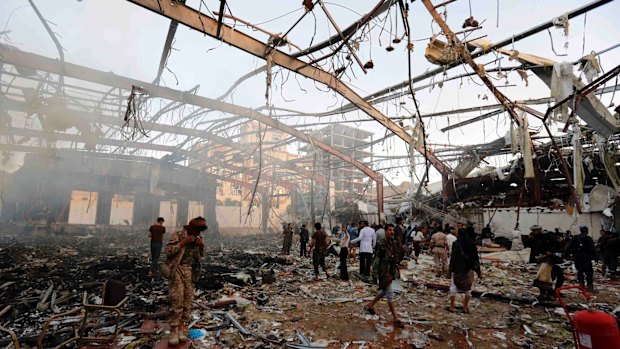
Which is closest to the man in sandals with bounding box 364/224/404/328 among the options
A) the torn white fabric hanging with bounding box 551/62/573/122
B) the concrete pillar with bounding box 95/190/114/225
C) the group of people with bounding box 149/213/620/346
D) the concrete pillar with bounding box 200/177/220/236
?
the group of people with bounding box 149/213/620/346

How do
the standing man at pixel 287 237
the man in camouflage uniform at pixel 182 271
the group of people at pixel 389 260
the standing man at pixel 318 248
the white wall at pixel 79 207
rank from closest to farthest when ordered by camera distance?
1. the man in camouflage uniform at pixel 182 271
2. the group of people at pixel 389 260
3. the standing man at pixel 318 248
4. the standing man at pixel 287 237
5. the white wall at pixel 79 207

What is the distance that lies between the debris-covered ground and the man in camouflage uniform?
0.40 m

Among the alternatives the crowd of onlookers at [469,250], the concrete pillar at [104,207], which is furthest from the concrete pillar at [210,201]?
the crowd of onlookers at [469,250]

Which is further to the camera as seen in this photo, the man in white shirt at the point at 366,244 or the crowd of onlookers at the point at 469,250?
the man in white shirt at the point at 366,244

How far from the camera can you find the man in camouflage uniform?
4.23 meters

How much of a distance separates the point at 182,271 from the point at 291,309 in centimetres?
264

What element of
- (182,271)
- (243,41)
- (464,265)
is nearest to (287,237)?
(464,265)

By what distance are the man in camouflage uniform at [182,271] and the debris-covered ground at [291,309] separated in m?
0.40

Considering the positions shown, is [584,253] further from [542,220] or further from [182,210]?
[182,210]

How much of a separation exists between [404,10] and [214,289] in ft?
22.9

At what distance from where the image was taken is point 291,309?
611 centimetres

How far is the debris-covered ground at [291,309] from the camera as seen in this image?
455 centimetres

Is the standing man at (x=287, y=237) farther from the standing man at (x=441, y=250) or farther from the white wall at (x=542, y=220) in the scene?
the white wall at (x=542, y=220)

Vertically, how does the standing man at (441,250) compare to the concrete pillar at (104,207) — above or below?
below
